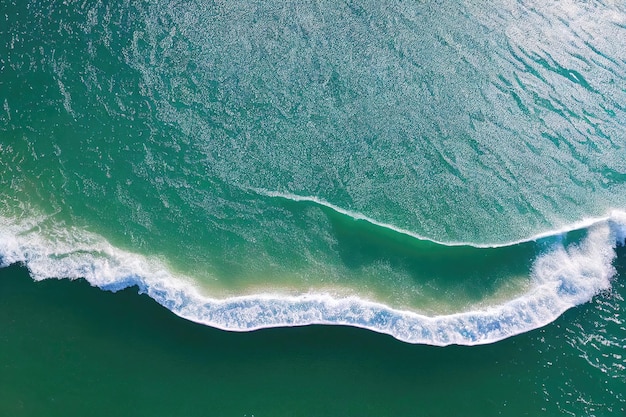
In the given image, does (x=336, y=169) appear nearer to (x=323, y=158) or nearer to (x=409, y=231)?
(x=323, y=158)

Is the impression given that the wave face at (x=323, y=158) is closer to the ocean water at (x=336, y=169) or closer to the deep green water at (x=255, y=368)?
the ocean water at (x=336, y=169)

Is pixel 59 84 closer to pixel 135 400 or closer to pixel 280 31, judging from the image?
pixel 280 31

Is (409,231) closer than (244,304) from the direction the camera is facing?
No

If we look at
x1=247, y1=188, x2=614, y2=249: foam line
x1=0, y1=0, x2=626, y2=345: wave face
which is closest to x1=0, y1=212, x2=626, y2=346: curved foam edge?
x1=0, y1=0, x2=626, y2=345: wave face

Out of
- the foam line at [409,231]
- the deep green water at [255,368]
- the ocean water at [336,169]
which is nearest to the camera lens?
the deep green water at [255,368]

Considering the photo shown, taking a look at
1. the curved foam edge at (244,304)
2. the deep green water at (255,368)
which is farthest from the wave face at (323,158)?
the deep green water at (255,368)

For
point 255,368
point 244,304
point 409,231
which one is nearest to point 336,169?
point 409,231
